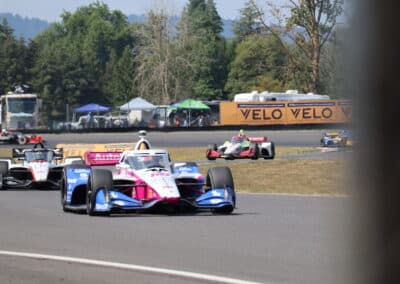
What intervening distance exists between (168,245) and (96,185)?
426cm

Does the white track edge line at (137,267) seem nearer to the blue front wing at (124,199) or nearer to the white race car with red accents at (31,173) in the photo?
the blue front wing at (124,199)

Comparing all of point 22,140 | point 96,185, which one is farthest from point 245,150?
point 22,140

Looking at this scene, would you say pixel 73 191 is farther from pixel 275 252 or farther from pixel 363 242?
pixel 363 242

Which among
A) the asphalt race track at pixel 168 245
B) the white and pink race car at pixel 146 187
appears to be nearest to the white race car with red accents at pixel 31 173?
the asphalt race track at pixel 168 245

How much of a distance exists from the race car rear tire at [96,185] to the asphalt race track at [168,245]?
0.86ft

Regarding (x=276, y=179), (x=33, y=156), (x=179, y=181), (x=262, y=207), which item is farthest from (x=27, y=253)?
(x=276, y=179)

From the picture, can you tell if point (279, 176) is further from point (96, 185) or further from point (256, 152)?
point (96, 185)

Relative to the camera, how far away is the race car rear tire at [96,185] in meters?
14.4

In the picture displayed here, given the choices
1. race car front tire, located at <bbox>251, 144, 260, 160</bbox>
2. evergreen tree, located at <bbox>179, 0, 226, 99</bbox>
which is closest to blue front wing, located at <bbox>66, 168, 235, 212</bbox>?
race car front tire, located at <bbox>251, 144, 260, 160</bbox>

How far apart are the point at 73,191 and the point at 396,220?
1478 centimetres

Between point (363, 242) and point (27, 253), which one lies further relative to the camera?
point (27, 253)

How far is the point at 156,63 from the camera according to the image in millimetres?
85312

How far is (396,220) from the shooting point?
44.1 inches

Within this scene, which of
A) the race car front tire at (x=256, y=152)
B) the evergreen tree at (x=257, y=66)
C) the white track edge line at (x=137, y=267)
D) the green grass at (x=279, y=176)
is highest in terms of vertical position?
the evergreen tree at (x=257, y=66)
